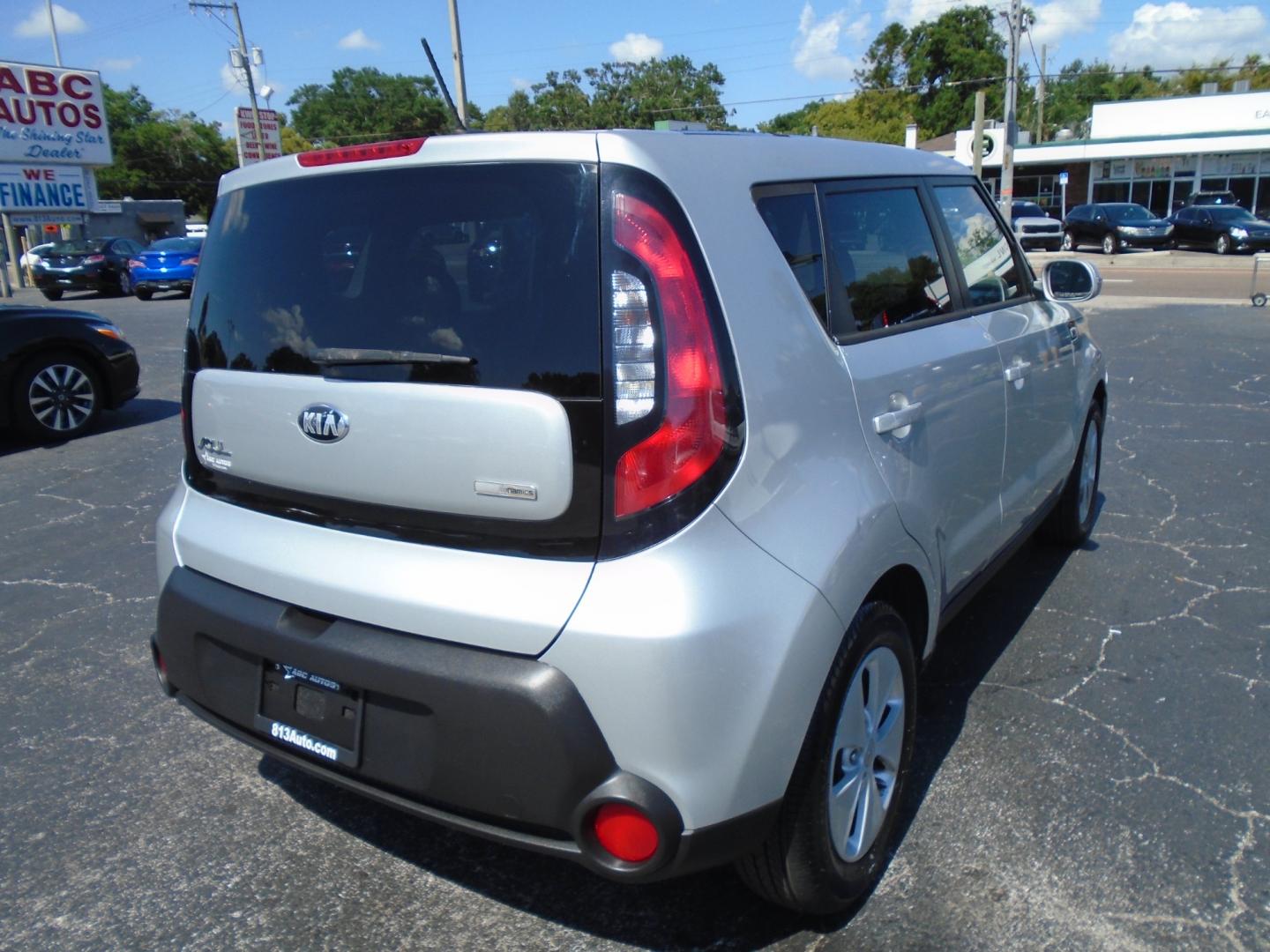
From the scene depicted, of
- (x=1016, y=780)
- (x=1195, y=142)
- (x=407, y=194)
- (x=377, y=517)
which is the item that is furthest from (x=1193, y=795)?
(x=1195, y=142)

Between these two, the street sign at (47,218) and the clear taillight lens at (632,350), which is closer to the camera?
the clear taillight lens at (632,350)

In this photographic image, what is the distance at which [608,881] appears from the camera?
267cm

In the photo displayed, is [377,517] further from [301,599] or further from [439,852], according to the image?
[439,852]

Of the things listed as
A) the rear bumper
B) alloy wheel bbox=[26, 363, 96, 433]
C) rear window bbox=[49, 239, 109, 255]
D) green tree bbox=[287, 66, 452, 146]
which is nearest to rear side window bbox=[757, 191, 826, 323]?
the rear bumper

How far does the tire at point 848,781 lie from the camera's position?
7.18 ft

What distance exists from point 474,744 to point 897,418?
1304mm

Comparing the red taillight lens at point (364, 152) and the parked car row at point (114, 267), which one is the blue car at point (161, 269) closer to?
the parked car row at point (114, 267)

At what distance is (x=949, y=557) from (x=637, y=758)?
4.54 feet

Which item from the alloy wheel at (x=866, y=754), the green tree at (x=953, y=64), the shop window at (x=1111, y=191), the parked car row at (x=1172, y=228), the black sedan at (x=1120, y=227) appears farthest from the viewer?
the green tree at (x=953, y=64)

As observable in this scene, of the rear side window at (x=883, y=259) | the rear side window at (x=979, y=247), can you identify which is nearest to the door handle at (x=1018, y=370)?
the rear side window at (x=979, y=247)

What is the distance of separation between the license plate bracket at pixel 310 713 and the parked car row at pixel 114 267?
2271 centimetres

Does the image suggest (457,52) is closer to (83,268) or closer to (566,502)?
(83,268)

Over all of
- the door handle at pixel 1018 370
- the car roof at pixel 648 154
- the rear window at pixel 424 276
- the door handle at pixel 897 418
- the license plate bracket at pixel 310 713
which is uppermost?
the car roof at pixel 648 154

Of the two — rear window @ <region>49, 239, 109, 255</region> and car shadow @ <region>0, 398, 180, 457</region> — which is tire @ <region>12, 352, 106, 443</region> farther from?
rear window @ <region>49, 239, 109, 255</region>
